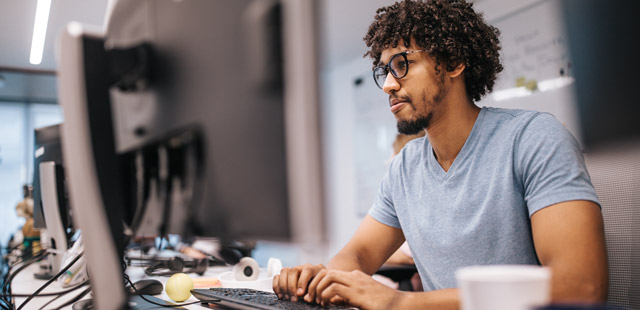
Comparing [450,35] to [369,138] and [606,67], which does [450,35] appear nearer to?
[606,67]

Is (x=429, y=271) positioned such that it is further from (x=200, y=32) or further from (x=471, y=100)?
(x=200, y=32)

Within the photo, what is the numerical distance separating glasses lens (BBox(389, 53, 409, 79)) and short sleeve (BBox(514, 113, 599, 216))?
331mm

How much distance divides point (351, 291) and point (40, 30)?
7.32 ft

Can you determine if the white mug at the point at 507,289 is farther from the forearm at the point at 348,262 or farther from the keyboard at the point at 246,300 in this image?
the forearm at the point at 348,262

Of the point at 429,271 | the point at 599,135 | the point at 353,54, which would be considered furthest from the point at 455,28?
the point at 353,54

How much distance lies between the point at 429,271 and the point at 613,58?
173 cm

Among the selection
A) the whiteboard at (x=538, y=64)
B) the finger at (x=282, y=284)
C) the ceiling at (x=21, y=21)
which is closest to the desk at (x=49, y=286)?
the finger at (x=282, y=284)

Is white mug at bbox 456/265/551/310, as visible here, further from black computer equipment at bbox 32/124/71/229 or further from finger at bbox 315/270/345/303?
black computer equipment at bbox 32/124/71/229

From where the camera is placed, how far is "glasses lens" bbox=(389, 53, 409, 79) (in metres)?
1.15

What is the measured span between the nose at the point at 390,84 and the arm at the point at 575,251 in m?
0.49

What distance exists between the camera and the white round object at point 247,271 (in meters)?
1.13

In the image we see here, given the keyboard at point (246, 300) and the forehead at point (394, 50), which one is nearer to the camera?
the keyboard at point (246, 300)

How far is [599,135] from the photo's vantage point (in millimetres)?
2141

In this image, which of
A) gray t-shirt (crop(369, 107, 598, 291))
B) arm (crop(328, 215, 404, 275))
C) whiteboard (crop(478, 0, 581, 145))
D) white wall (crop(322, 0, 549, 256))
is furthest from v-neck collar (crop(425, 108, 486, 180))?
white wall (crop(322, 0, 549, 256))
